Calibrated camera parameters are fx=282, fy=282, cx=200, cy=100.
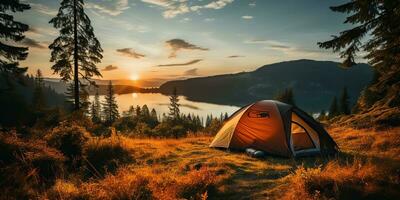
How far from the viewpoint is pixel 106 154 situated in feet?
36.2

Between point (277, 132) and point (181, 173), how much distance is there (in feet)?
16.6

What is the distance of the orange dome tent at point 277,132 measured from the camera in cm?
1173

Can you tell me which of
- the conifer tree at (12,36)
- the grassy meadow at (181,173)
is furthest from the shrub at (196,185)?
the conifer tree at (12,36)

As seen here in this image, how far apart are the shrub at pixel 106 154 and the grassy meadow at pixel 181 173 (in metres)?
0.04

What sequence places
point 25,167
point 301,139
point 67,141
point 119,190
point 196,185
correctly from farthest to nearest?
point 301,139
point 67,141
point 25,167
point 196,185
point 119,190

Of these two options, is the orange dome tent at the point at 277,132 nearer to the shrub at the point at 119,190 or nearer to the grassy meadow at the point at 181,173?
the grassy meadow at the point at 181,173

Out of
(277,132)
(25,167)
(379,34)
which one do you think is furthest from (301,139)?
(25,167)

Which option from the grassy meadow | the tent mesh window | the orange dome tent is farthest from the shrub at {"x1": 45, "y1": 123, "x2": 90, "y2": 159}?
the tent mesh window

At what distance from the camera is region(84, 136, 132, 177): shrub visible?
10357 mm

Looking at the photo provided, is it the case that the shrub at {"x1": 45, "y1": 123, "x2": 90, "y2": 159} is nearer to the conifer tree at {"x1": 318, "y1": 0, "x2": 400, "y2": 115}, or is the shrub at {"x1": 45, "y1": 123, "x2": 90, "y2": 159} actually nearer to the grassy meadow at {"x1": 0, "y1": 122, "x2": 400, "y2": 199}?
the grassy meadow at {"x1": 0, "y1": 122, "x2": 400, "y2": 199}

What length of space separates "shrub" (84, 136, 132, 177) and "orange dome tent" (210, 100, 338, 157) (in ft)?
14.7

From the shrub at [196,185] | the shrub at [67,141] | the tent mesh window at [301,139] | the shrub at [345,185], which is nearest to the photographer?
the shrub at [345,185]

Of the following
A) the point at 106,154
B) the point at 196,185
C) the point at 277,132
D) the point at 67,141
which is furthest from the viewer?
the point at 277,132

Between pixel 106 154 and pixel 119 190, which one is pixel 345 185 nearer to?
pixel 119 190
